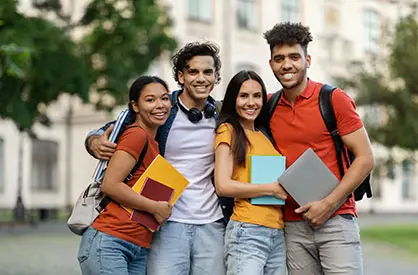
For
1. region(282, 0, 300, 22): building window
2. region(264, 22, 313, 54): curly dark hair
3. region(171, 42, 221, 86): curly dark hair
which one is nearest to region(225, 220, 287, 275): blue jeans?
region(171, 42, 221, 86): curly dark hair

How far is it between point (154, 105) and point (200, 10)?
111ft

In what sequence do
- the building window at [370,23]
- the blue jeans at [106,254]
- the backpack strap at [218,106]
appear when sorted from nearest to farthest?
the blue jeans at [106,254] → the backpack strap at [218,106] → the building window at [370,23]

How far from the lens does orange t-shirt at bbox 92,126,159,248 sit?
482cm

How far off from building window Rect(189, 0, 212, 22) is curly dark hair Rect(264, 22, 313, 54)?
109ft

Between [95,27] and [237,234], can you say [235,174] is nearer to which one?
[237,234]

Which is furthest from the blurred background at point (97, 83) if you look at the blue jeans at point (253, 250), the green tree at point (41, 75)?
the blue jeans at point (253, 250)

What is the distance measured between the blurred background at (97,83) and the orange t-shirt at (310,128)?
5.30 metres

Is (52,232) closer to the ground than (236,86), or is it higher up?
closer to the ground

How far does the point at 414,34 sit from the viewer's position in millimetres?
23062

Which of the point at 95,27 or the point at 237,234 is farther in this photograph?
the point at 95,27

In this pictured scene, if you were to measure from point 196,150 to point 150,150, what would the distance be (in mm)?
324

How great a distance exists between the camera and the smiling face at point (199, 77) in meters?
5.11

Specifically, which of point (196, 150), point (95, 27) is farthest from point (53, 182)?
point (196, 150)

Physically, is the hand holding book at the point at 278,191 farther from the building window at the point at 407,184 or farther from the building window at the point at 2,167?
the building window at the point at 407,184
